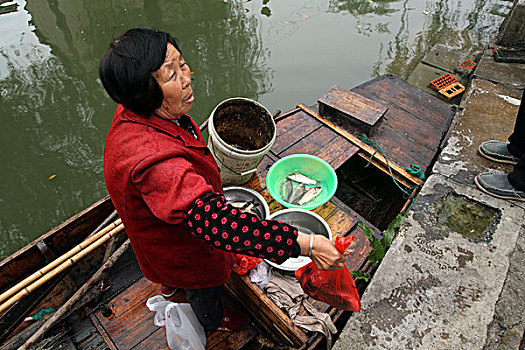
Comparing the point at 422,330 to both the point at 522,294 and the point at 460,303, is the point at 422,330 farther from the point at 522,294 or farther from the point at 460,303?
the point at 522,294

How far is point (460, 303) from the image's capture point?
201 centimetres

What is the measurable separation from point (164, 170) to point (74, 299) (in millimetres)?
1904

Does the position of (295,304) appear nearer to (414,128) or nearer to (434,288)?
(434,288)

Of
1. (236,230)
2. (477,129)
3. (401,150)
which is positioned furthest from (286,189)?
(477,129)

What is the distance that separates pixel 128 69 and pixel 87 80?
18.9 feet

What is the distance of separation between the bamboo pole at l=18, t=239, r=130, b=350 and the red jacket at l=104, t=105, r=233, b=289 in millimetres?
986

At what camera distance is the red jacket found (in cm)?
Answer: 117

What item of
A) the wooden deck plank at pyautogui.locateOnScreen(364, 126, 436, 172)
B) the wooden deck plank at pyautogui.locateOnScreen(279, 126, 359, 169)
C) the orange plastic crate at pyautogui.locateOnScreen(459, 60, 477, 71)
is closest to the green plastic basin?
the wooden deck plank at pyautogui.locateOnScreen(279, 126, 359, 169)

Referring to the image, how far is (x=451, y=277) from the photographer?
6.97 feet

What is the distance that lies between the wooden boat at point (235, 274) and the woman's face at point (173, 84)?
4.89ft

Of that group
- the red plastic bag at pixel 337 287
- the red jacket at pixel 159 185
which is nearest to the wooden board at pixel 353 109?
the red plastic bag at pixel 337 287

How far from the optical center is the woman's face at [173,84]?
1294 mm

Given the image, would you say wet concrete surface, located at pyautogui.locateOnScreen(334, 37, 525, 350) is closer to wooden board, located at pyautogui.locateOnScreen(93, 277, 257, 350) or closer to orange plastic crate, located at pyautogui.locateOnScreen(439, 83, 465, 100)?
wooden board, located at pyautogui.locateOnScreen(93, 277, 257, 350)

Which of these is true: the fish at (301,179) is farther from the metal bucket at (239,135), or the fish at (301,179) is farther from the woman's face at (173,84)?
the woman's face at (173,84)
